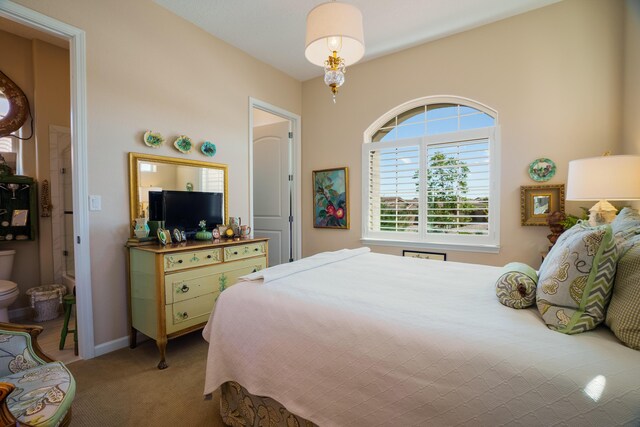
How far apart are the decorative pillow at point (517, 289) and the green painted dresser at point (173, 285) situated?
201cm

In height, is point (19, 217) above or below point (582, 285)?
above

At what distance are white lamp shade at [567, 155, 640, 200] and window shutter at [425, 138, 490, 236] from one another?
40.8 inches

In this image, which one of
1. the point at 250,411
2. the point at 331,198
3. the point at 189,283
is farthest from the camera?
the point at 331,198

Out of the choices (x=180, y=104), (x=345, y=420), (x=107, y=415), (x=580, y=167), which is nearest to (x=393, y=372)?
(x=345, y=420)

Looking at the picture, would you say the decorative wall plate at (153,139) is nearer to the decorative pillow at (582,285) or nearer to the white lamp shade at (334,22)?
the white lamp shade at (334,22)

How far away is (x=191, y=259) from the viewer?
2383mm

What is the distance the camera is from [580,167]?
2.02 meters

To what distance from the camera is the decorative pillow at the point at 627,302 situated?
0.87 m

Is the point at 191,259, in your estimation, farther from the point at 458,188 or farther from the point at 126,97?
the point at 458,188

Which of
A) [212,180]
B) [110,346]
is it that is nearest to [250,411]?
[110,346]

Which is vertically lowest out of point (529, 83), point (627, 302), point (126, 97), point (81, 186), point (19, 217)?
point (627, 302)

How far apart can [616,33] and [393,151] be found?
2.10m

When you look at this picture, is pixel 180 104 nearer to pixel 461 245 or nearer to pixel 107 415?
pixel 107 415

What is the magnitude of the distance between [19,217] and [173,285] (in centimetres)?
218
